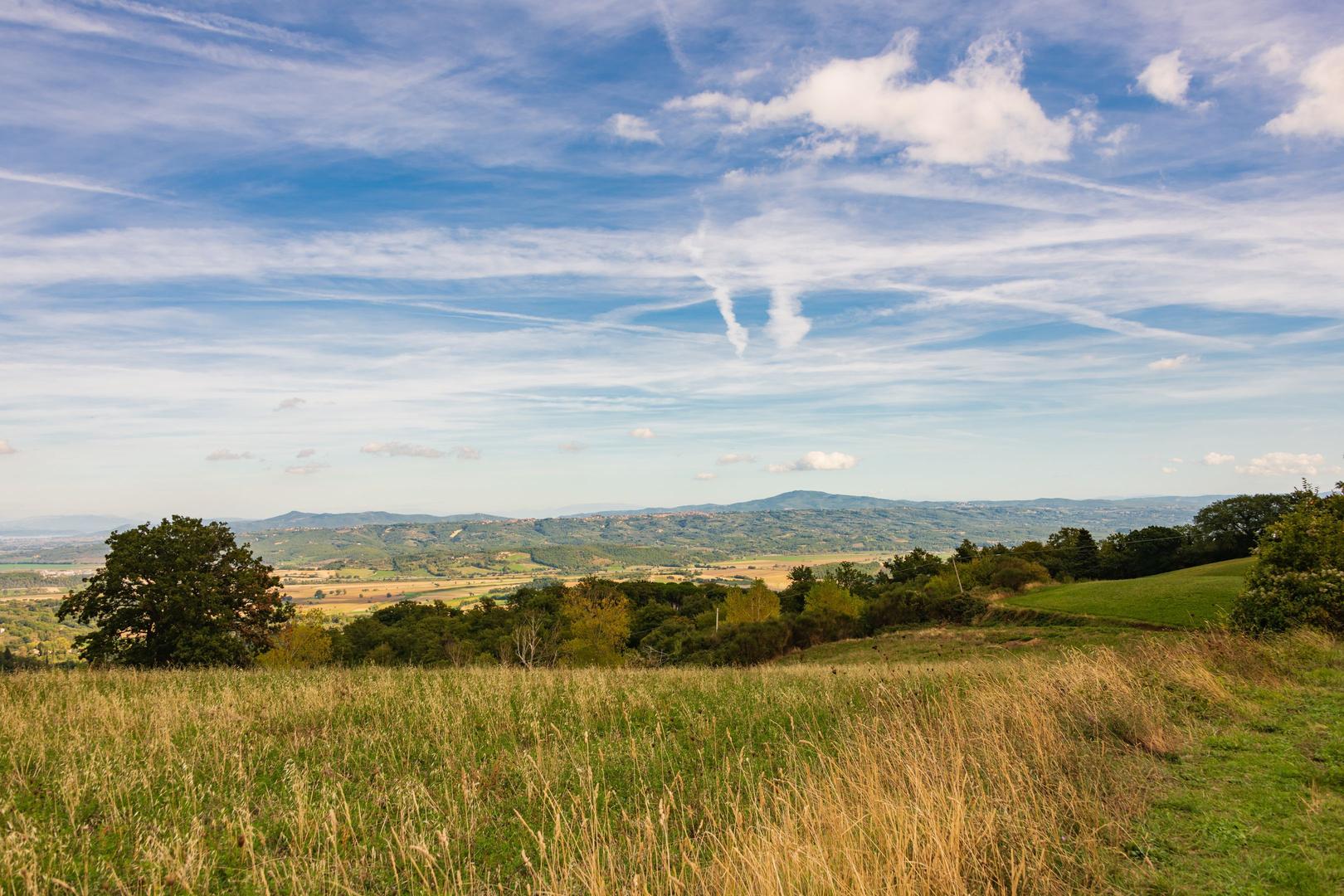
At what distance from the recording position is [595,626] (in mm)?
60438

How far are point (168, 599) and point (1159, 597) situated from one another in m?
50.3

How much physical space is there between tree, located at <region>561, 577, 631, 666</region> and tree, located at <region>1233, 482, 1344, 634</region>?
36829mm

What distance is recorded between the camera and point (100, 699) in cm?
1015

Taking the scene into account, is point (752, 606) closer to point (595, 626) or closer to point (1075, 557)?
point (595, 626)

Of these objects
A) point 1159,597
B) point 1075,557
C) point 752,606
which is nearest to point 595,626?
point 752,606

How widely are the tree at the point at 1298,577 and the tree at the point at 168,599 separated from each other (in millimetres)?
35604

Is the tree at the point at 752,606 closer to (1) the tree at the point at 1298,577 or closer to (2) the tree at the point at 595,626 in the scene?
(2) the tree at the point at 595,626

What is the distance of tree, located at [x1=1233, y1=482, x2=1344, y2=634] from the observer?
66.3 feet

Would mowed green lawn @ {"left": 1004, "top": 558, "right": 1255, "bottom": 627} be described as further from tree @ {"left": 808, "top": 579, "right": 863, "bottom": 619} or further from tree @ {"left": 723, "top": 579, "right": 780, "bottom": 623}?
tree @ {"left": 723, "top": 579, "right": 780, "bottom": 623}

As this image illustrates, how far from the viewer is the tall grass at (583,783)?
4.83 metres

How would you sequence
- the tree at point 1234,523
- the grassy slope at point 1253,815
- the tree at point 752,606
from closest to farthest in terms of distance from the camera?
1. the grassy slope at point 1253,815
2. the tree at point 752,606
3. the tree at point 1234,523

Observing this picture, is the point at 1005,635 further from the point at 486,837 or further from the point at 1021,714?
the point at 486,837

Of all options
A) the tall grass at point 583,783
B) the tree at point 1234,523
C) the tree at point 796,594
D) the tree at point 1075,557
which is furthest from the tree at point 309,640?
the tree at point 1234,523

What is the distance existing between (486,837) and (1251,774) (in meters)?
8.38
